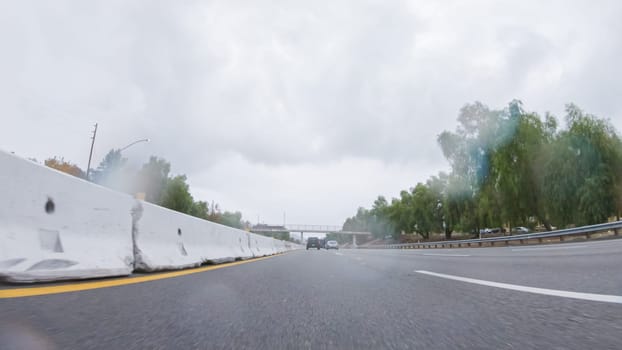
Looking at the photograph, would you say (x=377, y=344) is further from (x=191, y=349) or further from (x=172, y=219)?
(x=172, y=219)

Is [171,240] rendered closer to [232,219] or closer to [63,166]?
[63,166]

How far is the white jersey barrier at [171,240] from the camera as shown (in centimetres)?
537

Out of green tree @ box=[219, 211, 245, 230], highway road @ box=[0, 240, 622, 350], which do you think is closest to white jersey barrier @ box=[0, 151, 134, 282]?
highway road @ box=[0, 240, 622, 350]

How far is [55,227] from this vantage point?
12.3 ft

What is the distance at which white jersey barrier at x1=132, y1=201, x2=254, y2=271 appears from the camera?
5.37 metres

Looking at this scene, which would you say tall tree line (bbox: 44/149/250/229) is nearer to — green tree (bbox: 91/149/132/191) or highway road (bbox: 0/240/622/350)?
green tree (bbox: 91/149/132/191)

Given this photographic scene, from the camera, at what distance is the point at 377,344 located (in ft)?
5.27

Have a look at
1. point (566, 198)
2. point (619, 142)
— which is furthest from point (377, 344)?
point (619, 142)

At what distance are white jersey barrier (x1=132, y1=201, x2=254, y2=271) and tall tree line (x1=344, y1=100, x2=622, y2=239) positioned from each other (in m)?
26.6

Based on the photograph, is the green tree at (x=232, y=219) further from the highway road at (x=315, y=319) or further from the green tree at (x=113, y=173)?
the highway road at (x=315, y=319)

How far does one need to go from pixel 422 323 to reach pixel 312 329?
0.62 metres

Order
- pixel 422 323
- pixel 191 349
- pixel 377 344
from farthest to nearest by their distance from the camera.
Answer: pixel 422 323
pixel 377 344
pixel 191 349

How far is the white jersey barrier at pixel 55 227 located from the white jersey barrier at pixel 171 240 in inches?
18.1

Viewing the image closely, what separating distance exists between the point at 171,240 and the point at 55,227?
9.26ft
